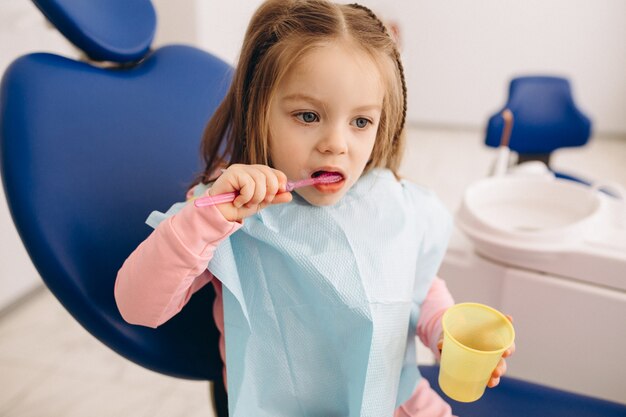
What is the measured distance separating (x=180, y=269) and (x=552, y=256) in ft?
2.34

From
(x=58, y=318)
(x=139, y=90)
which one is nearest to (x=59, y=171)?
(x=139, y=90)

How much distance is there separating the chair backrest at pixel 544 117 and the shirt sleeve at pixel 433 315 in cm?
134

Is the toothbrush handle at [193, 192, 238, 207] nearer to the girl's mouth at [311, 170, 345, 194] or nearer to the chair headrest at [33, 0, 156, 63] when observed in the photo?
the girl's mouth at [311, 170, 345, 194]

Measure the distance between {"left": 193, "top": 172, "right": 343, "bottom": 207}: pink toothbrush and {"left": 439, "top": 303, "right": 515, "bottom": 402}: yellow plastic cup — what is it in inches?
9.0

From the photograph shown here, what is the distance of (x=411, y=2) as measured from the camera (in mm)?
3967

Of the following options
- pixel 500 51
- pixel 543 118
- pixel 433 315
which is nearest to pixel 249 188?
pixel 433 315

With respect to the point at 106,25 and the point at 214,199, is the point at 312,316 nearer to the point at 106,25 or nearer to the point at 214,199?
the point at 214,199

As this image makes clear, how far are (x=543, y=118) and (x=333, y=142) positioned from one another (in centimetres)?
169

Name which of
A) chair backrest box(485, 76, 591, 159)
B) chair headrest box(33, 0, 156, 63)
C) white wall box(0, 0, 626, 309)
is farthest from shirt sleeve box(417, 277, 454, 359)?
white wall box(0, 0, 626, 309)

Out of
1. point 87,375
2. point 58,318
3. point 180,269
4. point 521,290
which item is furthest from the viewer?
point 58,318

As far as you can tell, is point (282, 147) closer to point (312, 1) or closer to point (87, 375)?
point (312, 1)

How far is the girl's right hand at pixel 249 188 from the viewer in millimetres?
562

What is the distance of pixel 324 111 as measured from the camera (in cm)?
63

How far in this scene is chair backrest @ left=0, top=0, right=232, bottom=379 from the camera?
664mm
